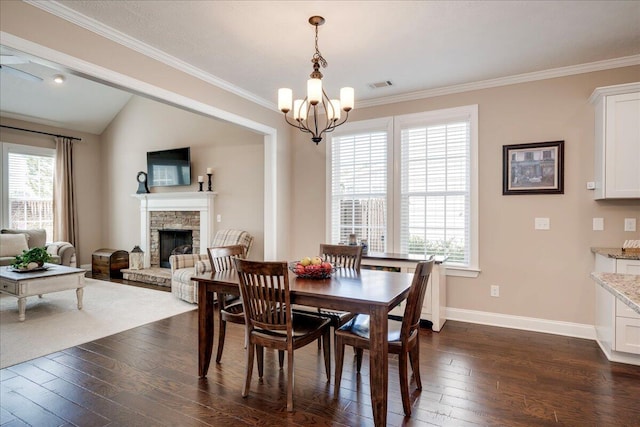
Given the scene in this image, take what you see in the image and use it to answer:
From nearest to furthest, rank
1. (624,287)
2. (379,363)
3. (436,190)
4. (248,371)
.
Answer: (624,287)
(379,363)
(248,371)
(436,190)

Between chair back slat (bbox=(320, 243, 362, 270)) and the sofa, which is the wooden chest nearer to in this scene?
the sofa

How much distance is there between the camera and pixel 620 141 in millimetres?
3150

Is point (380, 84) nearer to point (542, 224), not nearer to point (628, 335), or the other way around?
point (542, 224)

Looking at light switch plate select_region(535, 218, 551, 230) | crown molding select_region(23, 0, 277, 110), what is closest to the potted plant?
crown molding select_region(23, 0, 277, 110)

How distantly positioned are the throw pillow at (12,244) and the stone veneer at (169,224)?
196cm

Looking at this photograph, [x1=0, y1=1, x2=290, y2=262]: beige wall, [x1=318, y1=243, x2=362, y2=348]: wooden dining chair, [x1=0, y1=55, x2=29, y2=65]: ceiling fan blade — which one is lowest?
[x1=318, y1=243, x2=362, y2=348]: wooden dining chair

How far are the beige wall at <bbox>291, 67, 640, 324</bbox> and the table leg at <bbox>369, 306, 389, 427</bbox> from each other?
2497 millimetres

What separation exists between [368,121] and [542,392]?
137 inches

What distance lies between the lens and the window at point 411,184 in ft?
13.6

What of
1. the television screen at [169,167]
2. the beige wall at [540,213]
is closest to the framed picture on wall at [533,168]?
the beige wall at [540,213]

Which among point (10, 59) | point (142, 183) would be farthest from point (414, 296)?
point (142, 183)

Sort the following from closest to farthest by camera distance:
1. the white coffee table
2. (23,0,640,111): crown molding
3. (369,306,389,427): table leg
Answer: (369,306,389,427): table leg
(23,0,640,111): crown molding
the white coffee table

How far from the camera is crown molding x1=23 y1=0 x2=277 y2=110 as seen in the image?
98.7 inches

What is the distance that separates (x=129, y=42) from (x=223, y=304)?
7.99 ft
